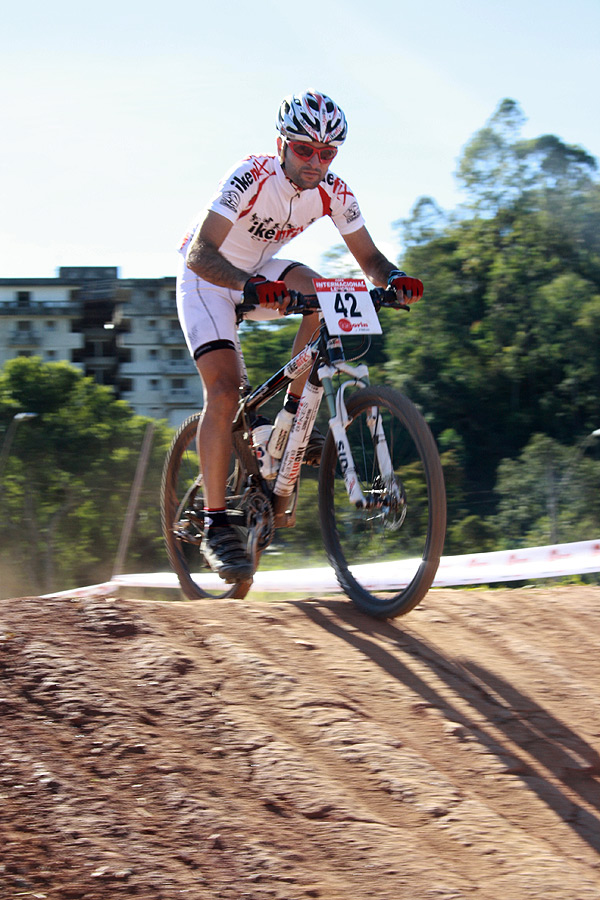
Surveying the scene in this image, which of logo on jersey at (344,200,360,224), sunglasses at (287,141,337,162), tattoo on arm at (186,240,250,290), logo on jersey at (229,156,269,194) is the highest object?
sunglasses at (287,141,337,162)

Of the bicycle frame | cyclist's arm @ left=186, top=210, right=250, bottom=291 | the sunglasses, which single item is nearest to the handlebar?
the bicycle frame

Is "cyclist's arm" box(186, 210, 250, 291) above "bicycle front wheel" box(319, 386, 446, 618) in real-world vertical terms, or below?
above

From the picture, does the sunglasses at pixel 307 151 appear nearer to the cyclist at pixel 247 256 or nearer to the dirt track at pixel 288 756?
the cyclist at pixel 247 256

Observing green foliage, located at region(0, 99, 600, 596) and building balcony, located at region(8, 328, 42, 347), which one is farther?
building balcony, located at region(8, 328, 42, 347)

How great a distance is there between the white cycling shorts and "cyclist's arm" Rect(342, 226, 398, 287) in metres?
0.34

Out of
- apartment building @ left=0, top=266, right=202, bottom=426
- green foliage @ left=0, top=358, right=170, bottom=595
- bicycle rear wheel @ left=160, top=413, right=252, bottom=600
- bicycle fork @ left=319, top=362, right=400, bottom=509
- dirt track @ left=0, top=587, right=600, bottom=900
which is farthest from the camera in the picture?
apartment building @ left=0, top=266, right=202, bottom=426

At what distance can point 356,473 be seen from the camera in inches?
168

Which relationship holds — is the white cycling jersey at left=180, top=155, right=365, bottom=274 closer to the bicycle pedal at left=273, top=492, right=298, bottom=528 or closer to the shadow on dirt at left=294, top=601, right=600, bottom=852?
the bicycle pedal at left=273, top=492, right=298, bottom=528

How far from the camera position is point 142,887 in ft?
7.70

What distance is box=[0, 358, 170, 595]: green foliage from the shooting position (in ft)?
147

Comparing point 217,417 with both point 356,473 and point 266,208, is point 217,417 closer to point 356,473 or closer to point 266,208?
point 356,473

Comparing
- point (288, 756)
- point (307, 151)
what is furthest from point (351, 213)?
point (288, 756)

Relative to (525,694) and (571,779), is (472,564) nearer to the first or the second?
(525,694)

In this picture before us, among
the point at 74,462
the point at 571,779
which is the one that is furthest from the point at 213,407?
the point at 74,462
